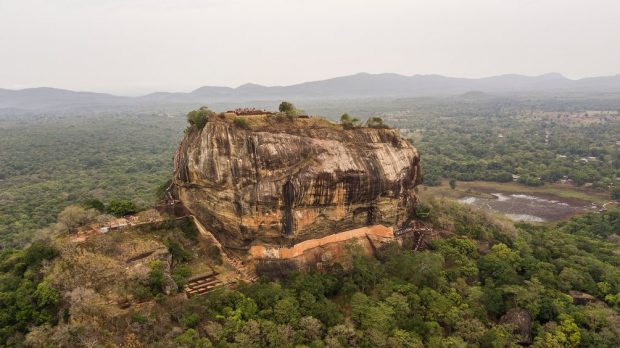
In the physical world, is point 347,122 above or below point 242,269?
above

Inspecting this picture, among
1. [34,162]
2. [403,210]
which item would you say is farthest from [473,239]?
[34,162]

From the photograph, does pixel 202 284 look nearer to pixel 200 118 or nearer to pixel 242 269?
pixel 242 269

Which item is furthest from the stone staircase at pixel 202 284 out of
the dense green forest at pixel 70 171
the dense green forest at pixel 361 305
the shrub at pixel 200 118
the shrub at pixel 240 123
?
the dense green forest at pixel 70 171

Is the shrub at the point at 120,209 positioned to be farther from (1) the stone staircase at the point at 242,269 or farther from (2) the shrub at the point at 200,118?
(1) the stone staircase at the point at 242,269

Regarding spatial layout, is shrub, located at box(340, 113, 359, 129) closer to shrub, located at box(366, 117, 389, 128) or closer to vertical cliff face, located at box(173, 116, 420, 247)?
vertical cliff face, located at box(173, 116, 420, 247)

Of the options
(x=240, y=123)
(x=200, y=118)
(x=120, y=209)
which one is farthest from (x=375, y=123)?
(x=120, y=209)
